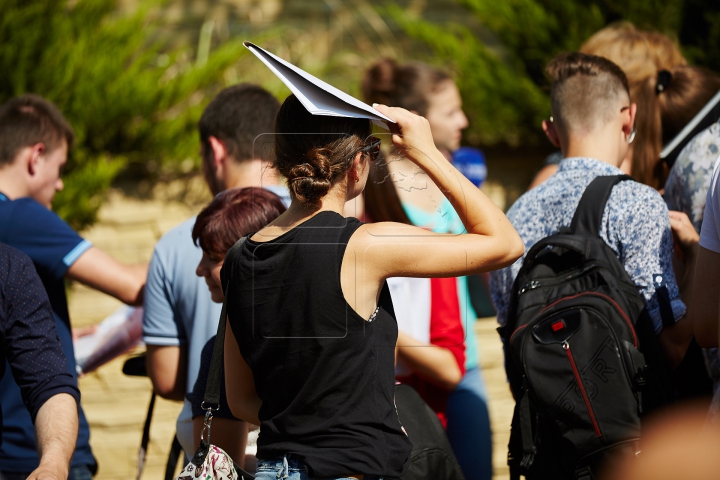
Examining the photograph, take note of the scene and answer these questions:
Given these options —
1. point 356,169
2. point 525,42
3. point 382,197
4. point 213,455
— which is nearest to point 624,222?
point 382,197

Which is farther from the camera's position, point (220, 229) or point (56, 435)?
point (220, 229)

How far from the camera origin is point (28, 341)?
2061 mm

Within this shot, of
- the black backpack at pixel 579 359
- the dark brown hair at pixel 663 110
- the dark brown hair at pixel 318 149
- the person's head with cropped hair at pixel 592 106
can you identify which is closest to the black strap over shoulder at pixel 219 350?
the dark brown hair at pixel 318 149

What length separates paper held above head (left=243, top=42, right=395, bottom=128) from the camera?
5.22ft

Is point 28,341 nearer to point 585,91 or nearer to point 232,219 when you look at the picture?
point 232,219

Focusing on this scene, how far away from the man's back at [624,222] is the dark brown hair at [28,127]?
5.76 ft

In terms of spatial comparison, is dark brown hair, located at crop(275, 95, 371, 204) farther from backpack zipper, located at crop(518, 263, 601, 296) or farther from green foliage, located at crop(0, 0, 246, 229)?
green foliage, located at crop(0, 0, 246, 229)

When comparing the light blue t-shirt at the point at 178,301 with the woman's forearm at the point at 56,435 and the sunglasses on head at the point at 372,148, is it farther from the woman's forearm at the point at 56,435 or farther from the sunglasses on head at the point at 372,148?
the sunglasses on head at the point at 372,148

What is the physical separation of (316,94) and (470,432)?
170 cm

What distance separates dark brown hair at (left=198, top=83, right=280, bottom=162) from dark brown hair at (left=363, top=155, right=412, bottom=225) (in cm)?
50

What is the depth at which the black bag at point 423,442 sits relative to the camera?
207cm

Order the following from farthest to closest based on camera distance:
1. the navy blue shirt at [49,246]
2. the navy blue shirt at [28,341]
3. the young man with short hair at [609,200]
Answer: the navy blue shirt at [49,246], the young man with short hair at [609,200], the navy blue shirt at [28,341]

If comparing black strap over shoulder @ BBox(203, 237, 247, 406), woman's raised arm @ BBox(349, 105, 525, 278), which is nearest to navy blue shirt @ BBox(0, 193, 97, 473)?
black strap over shoulder @ BBox(203, 237, 247, 406)

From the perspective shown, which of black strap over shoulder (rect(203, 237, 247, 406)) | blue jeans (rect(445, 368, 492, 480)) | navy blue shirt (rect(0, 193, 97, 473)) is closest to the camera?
black strap over shoulder (rect(203, 237, 247, 406))
